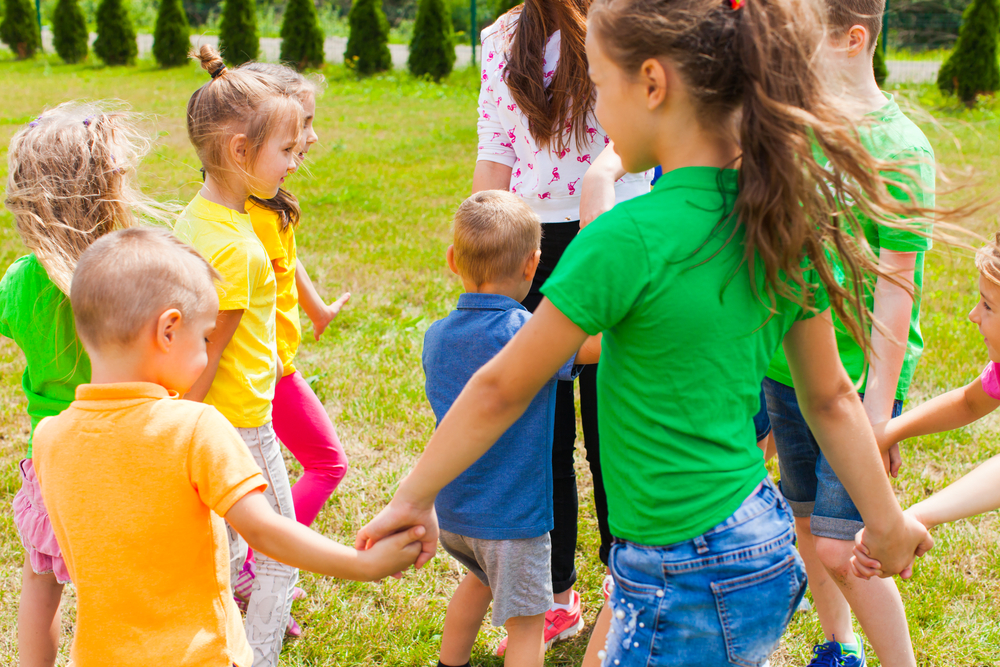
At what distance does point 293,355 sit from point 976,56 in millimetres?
16305

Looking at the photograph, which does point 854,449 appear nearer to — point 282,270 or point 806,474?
point 806,474

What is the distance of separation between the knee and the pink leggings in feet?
5.37

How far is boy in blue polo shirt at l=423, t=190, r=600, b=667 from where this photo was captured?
2100 millimetres

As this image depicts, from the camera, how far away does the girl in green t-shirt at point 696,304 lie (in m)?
1.38

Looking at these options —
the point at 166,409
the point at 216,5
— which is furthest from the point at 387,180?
the point at 216,5

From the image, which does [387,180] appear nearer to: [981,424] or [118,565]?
[981,424]

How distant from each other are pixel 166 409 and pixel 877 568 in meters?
1.55

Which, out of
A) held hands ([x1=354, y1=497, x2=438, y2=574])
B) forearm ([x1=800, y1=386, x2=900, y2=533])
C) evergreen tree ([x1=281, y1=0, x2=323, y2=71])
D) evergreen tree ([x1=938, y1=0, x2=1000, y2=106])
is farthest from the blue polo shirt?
evergreen tree ([x1=281, y1=0, x2=323, y2=71])

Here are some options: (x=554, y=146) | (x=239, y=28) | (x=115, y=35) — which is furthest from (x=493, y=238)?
(x=115, y=35)

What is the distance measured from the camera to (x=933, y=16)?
2327 cm

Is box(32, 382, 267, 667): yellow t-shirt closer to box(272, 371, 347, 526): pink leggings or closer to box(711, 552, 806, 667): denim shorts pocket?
box(711, 552, 806, 667): denim shorts pocket

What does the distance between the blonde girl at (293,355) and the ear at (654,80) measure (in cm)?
141

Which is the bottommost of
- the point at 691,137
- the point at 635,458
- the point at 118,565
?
the point at 118,565

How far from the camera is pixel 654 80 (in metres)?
1.41
